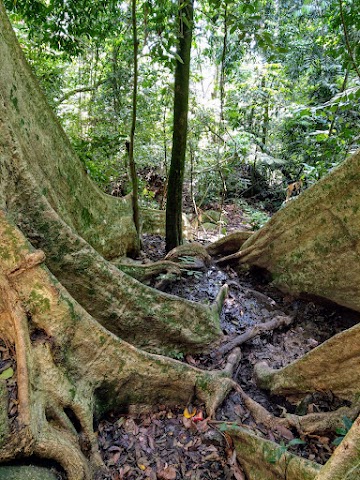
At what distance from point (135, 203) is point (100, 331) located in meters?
3.25

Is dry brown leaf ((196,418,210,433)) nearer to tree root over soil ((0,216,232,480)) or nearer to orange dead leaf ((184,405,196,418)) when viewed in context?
orange dead leaf ((184,405,196,418))

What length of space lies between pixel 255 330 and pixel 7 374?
280 cm

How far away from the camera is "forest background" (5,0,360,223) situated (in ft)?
18.3

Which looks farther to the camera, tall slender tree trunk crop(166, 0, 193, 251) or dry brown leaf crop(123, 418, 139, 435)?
tall slender tree trunk crop(166, 0, 193, 251)

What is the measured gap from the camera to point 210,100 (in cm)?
835

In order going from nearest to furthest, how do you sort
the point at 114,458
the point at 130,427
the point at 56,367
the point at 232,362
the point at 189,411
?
the point at 56,367 → the point at 114,458 → the point at 130,427 → the point at 189,411 → the point at 232,362

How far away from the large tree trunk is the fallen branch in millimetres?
184

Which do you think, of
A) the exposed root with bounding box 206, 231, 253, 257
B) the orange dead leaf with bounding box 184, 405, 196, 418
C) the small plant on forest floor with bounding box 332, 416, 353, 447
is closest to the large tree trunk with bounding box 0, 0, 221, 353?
the orange dead leaf with bounding box 184, 405, 196, 418

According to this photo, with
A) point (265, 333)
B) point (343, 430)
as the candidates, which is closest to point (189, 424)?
point (343, 430)

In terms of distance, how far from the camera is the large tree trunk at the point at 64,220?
265 cm

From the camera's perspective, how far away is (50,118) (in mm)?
3592

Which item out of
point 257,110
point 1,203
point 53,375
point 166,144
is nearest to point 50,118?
point 1,203

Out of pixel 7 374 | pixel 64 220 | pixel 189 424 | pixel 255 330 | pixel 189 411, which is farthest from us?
pixel 255 330

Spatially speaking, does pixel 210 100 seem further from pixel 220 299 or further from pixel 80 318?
pixel 80 318
